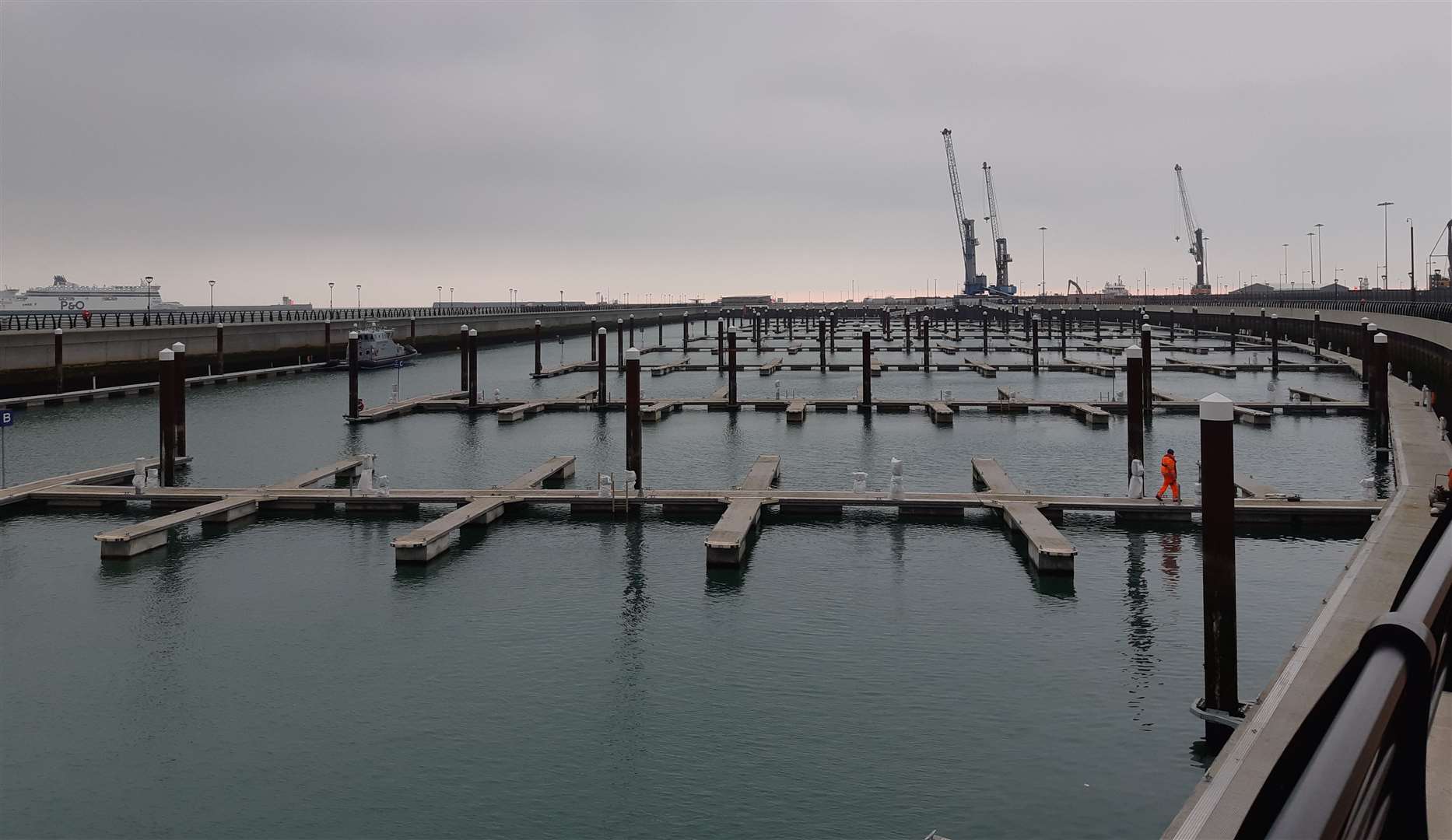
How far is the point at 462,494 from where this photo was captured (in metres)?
34.6

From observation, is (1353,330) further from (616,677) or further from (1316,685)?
(616,677)

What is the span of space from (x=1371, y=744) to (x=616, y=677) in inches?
749

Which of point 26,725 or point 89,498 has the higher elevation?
point 89,498

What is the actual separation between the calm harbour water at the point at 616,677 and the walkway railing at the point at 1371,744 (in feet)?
40.4

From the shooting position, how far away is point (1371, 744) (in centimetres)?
236

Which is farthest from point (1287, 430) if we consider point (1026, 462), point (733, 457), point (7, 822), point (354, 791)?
point (7, 822)

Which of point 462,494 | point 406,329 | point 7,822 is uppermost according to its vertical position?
point 406,329

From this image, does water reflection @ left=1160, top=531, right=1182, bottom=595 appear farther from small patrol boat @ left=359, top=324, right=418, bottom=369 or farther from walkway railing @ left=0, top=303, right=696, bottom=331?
small patrol boat @ left=359, top=324, right=418, bottom=369

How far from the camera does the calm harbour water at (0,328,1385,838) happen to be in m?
15.6

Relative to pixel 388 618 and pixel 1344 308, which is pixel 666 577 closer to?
pixel 388 618

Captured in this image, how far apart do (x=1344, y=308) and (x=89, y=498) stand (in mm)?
125287

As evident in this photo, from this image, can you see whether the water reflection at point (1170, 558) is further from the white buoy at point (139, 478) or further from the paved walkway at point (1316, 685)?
the white buoy at point (139, 478)

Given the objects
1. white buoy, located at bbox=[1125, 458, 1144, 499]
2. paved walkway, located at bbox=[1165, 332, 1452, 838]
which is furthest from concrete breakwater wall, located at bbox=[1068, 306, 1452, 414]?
paved walkway, located at bbox=[1165, 332, 1452, 838]

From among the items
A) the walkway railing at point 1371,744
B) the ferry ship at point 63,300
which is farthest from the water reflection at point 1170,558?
the ferry ship at point 63,300
